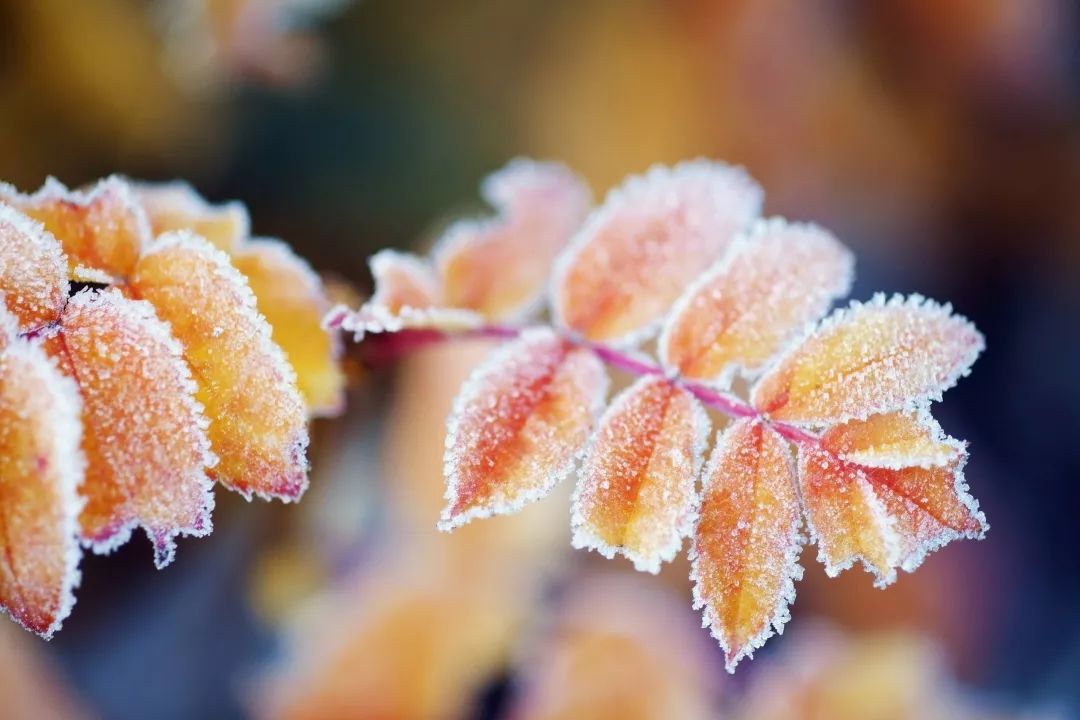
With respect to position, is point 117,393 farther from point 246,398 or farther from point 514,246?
point 514,246

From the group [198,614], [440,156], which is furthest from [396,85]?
[198,614]

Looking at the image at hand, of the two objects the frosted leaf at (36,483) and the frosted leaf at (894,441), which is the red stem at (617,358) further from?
the frosted leaf at (36,483)

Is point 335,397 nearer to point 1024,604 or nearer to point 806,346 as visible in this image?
point 806,346

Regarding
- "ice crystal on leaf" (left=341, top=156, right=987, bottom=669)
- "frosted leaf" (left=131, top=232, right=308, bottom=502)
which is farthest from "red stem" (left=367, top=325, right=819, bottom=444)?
"frosted leaf" (left=131, top=232, right=308, bottom=502)

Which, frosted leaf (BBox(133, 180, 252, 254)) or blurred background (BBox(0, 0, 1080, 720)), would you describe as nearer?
frosted leaf (BBox(133, 180, 252, 254))

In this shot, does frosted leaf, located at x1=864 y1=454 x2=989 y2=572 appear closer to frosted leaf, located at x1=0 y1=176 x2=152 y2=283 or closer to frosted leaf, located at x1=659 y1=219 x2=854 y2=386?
frosted leaf, located at x1=659 y1=219 x2=854 y2=386

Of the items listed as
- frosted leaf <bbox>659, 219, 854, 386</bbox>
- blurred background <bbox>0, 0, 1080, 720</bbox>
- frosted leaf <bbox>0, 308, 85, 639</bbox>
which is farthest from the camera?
blurred background <bbox>0, 0, 1080, 720</bbox>
